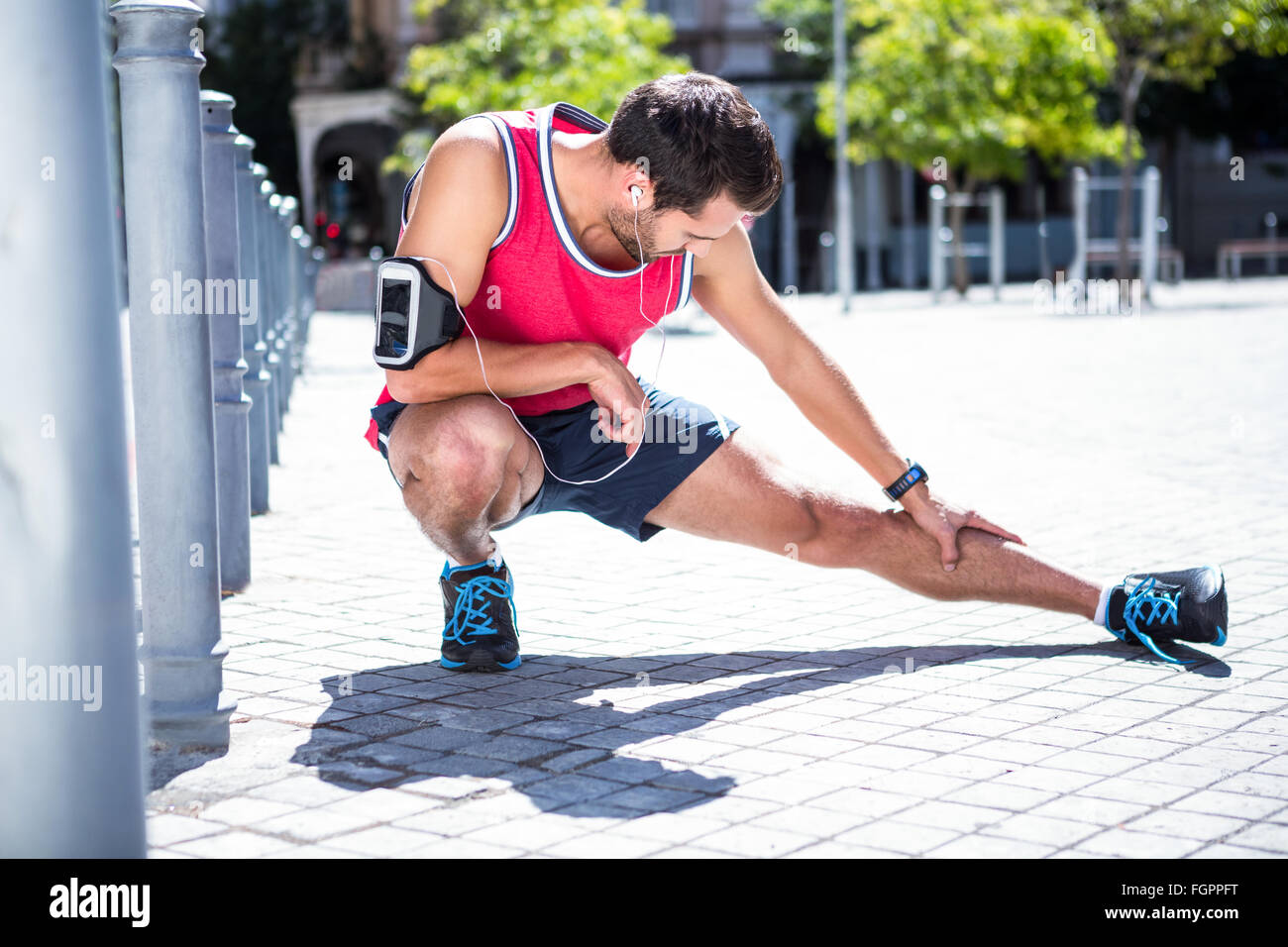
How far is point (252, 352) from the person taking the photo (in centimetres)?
604

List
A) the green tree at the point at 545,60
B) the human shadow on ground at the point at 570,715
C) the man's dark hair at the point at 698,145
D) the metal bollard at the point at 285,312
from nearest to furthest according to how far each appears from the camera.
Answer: the human shadow on ground at the point at 570,715
the man's dark hair at the point at 698,145
the metal bollard at the point at 285,312
the green tree at the point at 545,60

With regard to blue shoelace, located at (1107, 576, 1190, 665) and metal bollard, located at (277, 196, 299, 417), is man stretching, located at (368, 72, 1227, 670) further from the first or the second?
metal bollard, located at (277, 196, 299, 417)

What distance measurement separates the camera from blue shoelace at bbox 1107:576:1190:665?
12.4 feet

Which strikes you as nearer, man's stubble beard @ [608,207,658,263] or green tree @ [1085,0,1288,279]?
man's stubble beard @ [608,207,658,263]

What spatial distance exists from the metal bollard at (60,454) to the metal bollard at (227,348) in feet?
8.41

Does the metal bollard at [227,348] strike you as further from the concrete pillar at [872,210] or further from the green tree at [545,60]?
the concrete pillar at [872,210]

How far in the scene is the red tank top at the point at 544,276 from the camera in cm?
Answer: 342

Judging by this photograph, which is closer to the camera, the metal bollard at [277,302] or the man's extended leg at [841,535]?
the man's extended leg at [841,535]

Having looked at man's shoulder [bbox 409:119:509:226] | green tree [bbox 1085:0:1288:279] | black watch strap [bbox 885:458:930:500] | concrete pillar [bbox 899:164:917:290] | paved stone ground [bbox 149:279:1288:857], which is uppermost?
green tree [bbox 1085:0:1288:279]

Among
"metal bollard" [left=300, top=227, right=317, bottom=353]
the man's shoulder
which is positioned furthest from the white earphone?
"metal bollard" [left=300, top=227, right=317, bottom=353]

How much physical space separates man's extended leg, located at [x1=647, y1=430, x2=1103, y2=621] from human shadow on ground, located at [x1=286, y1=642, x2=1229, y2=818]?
0.18 meters

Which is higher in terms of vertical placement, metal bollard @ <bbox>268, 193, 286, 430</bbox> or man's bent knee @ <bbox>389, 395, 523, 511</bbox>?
Result: metal bollard @ <bbox>268, 193, 286, 430</bbox>

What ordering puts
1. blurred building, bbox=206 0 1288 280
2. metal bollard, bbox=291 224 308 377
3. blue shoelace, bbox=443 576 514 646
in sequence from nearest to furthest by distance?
blue shoelace, bbox=443 576 514 646, metal bollard, bbox=291 224 308 377, blurred building, bbox=206 0 1288 280

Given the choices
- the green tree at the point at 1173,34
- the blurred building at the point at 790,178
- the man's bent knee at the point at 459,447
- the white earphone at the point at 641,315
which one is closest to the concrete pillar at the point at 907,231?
the blurred building at the point at 790,178
